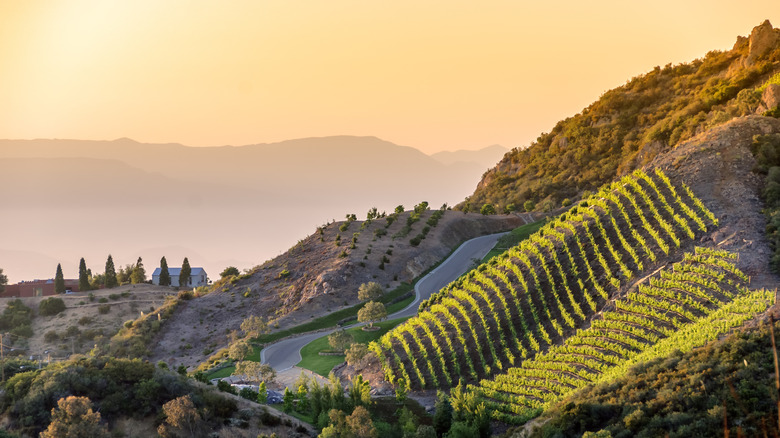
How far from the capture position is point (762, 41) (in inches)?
3593

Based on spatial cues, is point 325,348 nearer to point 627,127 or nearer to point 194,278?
point 194,278

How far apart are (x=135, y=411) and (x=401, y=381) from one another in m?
14.8

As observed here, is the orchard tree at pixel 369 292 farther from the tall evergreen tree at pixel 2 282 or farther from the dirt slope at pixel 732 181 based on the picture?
the tall evergreen tree at pixel 2 282

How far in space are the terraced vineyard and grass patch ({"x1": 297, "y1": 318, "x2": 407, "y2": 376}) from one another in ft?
17.8

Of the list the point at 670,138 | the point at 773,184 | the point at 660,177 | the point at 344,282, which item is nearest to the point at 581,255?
the point at 660,177

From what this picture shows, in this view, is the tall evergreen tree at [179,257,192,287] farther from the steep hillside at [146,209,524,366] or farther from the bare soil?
the steep hillside at [146,209,524,366]

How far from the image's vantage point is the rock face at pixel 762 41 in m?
90.2

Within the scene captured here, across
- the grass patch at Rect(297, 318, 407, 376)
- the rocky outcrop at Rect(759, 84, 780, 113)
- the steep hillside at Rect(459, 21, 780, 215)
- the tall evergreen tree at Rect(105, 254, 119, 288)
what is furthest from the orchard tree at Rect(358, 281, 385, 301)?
the tall evergreen tree at Rect(105, 254, 119, 288)

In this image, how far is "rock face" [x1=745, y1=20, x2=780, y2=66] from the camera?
90188 mm

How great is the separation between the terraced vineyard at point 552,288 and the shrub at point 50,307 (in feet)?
219

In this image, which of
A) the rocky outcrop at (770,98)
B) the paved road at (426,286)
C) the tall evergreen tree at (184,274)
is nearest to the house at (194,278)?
the tall evergreen tree at (184,274)

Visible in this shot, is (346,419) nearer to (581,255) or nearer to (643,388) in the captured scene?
(643,388)

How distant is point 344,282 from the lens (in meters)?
71.9

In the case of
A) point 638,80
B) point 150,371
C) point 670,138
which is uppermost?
point 638,80
